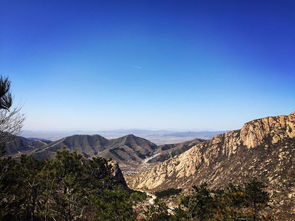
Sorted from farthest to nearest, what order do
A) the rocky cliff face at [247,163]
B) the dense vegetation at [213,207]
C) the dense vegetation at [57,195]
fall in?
1. the rocky cliff face at [247,163]
2. the dense vegetation at [213,207]
3. the dense vegetation at [57,195]

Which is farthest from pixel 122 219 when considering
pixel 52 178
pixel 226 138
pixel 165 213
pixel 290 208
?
pixel 226 138

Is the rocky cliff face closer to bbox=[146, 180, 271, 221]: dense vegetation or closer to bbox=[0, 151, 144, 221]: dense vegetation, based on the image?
bbox=[146, 180, 271, 221]: dense vegetation

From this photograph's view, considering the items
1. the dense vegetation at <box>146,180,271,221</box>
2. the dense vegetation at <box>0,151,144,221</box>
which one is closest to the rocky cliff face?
the dense vegetation at <box>146,180,271,221</box>

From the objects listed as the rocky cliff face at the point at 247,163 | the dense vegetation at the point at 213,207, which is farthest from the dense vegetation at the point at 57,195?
the rocky cliff face at the point at 247,163

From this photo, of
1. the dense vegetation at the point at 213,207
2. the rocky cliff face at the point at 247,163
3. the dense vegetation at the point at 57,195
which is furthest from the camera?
the rocky cliff face at the point at 247,163

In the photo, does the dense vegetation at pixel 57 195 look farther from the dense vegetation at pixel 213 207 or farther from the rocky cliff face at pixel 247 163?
the rocky cliff face at pixel 247 163

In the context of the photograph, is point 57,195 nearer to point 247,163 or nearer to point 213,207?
point 213,207
